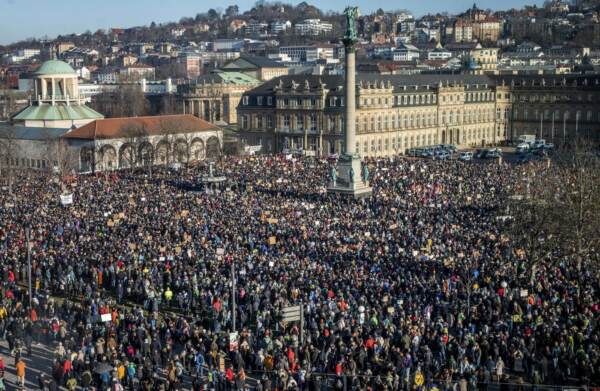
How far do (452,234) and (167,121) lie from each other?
150ft

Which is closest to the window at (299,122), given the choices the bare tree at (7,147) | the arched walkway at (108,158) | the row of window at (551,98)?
the arched walkway at (108,158)

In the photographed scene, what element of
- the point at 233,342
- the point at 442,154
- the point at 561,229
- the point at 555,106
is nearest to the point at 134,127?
the point at 442,154

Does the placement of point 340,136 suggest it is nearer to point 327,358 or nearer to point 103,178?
point 103,178

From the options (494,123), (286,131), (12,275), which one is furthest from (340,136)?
(12,275)

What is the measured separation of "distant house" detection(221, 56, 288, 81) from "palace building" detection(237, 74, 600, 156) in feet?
175

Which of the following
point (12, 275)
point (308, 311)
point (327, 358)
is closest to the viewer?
point (327, 358)

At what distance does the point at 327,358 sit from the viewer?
25.5 metres

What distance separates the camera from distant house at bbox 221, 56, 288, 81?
15288 cm

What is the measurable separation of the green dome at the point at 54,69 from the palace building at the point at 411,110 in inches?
803

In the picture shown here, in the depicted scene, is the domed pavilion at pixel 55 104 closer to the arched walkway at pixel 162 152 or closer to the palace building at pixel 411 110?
the arched walkway at pixel 162 152

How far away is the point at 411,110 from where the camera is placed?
9731cm

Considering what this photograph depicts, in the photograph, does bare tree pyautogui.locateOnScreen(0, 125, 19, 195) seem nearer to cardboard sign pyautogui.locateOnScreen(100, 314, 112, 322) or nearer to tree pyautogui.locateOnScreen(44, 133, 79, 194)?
tree pyautogui.locateOnScreen(44, 133, 79, 194)

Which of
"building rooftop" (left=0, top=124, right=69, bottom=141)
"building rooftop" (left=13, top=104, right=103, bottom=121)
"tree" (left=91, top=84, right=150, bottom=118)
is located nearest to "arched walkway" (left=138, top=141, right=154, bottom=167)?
"building rooftop" (left=0, top=124, right=69, bottom=141)

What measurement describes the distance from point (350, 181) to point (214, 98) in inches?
2718
